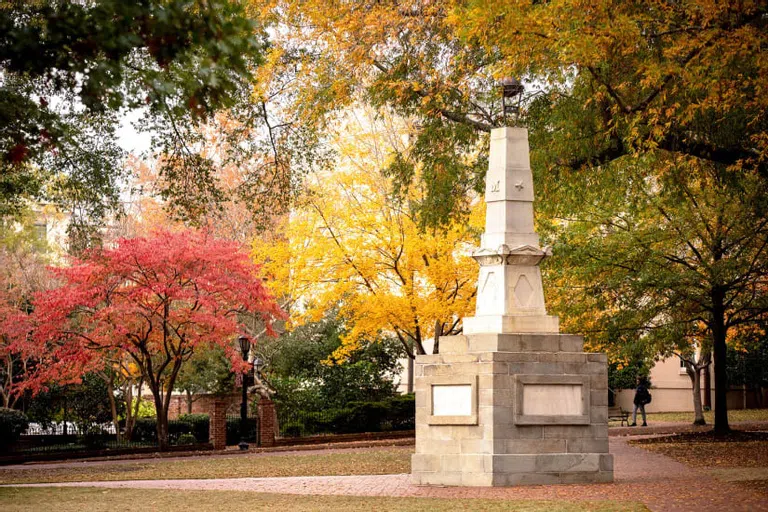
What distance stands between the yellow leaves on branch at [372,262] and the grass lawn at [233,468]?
15.6ft

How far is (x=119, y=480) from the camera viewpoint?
63.7 feet

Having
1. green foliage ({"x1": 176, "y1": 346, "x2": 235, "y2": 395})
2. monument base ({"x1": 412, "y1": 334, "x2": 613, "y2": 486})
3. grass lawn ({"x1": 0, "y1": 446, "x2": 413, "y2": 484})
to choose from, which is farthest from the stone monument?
green foliage ({"x1": 176, "y1": 346, "x2": 235, "y2": 395})

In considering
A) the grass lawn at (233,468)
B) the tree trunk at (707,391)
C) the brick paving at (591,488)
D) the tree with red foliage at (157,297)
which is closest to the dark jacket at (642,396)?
the tree trunk at (707,391)

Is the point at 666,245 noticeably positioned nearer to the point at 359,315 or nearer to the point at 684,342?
the point at 684,342

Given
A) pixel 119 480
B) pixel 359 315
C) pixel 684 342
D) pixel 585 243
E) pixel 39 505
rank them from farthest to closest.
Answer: pixel 359 315 < pixel 684 342 < pixel 585 243 < pixel 119 480 < pixel 39 505

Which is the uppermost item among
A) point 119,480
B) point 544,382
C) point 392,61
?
point 392,61

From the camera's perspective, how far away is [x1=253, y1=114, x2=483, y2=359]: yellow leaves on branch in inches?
1170

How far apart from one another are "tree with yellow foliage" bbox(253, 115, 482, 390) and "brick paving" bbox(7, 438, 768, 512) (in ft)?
36.4

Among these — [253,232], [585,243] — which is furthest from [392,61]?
[253,232]

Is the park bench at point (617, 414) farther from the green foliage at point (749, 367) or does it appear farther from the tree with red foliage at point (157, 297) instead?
the tree with red foliage at point (157, 297)

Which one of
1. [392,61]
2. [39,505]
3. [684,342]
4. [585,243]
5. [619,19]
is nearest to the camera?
[619,19]

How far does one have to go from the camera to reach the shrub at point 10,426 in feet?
90.6

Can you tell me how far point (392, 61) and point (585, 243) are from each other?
22.4 ft

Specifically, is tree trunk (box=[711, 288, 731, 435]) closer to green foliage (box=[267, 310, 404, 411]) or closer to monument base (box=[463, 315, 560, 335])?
monument base (box=[463, 315, 560, 335])
